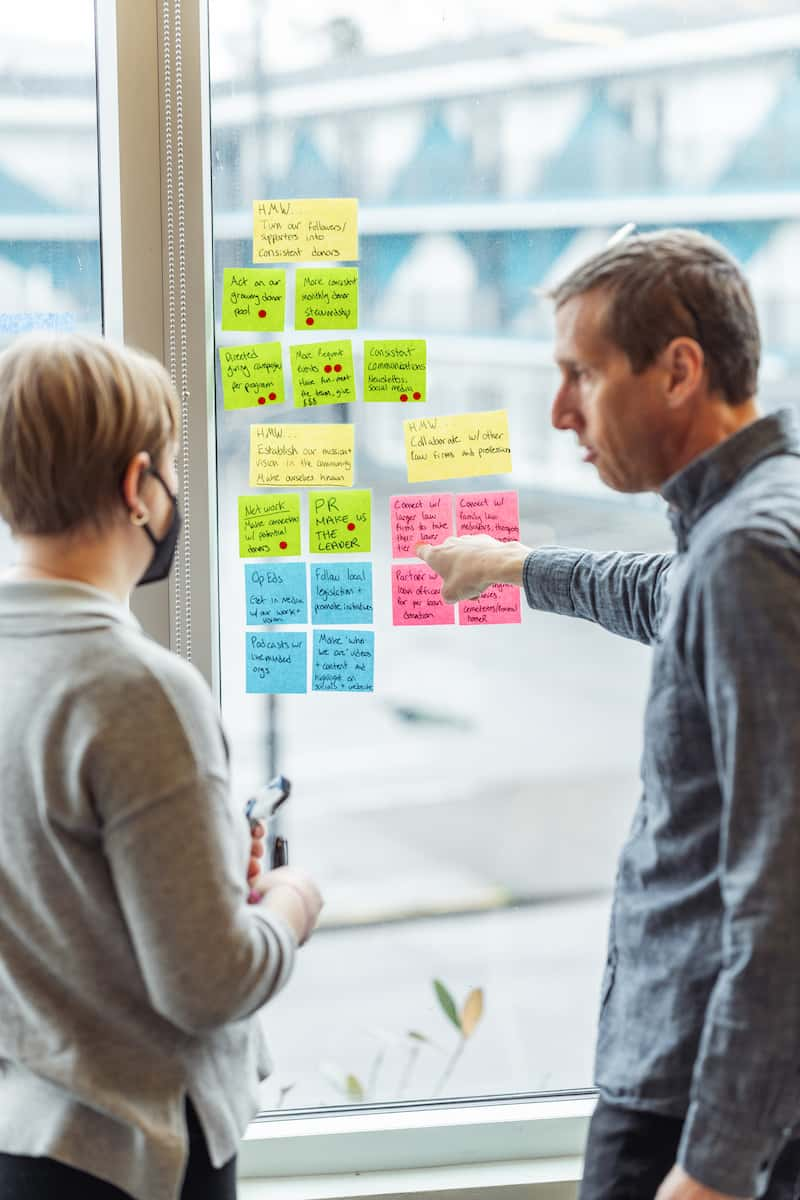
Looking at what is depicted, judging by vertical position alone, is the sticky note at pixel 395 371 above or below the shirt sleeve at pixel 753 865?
above

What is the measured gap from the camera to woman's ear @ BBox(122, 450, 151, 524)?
0.96 m

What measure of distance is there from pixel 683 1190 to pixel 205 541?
0.97 m

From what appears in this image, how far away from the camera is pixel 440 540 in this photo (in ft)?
5.39

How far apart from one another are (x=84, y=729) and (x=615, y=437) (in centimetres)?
57

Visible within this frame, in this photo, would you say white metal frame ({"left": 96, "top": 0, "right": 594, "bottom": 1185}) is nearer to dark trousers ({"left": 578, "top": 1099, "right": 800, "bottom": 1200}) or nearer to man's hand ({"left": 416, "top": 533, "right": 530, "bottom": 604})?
man's hand ({"left": 416, "top": 533, "right": 530, "bottom": 604})

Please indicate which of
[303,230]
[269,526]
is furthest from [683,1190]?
[303,230]

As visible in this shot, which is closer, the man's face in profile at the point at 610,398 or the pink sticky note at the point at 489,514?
the man's face in profile at the point at 610,398

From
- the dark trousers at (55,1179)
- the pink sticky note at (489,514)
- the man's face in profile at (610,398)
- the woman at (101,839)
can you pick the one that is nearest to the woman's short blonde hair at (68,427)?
the woman at (101,839)

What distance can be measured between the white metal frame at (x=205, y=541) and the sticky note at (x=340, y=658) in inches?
5.7

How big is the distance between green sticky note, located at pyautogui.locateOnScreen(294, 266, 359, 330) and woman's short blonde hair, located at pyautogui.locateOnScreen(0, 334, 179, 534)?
63 centimetres

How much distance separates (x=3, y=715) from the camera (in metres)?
0.92

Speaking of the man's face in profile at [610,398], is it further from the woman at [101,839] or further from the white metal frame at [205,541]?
the white metal frame at [205,541]

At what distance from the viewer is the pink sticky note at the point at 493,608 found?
1.67 metres

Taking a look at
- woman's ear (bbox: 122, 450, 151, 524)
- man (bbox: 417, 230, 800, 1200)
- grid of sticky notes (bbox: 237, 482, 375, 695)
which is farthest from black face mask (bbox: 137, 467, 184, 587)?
grid of sticky notes (bbox: 237, 482, 375, 695)
